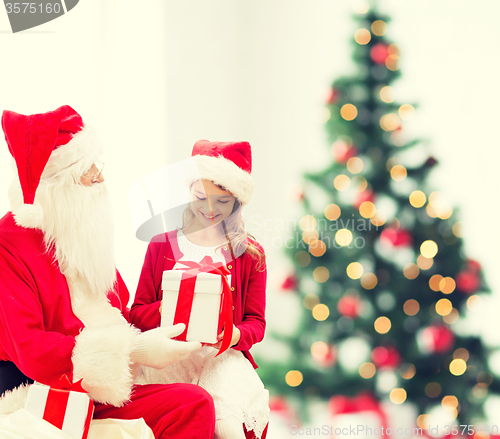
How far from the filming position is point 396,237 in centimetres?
195

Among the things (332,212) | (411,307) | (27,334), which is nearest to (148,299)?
(27,334)

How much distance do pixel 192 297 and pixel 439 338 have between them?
134 centimetres

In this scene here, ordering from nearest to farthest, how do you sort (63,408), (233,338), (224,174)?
1. (63,408)
2. (233,338)
3. (224,174)

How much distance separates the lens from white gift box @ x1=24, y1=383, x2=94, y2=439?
3.17ft

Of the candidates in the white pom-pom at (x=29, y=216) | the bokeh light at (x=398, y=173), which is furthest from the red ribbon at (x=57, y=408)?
the bokeh light at (x=398, y=173)

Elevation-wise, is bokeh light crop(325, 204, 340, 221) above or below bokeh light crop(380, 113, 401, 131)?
below

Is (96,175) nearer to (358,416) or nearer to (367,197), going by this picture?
(367,197)

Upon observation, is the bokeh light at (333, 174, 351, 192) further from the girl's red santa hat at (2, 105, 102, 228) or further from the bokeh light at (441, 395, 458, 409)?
the girl's red santa hat at (2, 105, 102, 228)

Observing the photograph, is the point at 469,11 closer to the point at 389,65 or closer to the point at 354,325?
the point at 389,65

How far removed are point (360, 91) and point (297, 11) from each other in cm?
83

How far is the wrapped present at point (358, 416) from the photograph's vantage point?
1.98 metres

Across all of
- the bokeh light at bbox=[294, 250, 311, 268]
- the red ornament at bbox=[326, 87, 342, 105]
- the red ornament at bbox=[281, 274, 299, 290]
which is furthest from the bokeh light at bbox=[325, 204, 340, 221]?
the red ornament at bbox=[326, 87, 342, 105]

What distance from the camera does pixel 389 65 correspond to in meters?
1.98

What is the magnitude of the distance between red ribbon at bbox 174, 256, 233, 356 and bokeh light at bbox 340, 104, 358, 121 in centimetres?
104
